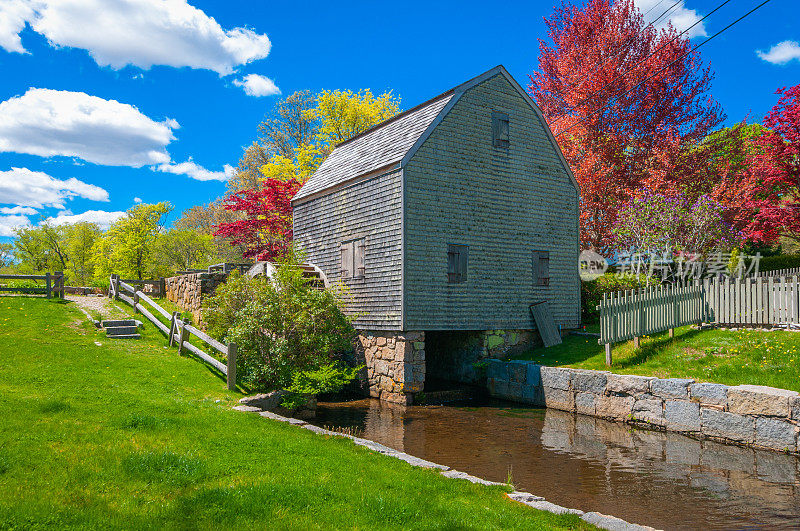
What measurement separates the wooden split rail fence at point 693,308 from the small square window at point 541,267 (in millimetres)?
3930

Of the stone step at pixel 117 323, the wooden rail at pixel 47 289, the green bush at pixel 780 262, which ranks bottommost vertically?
the stone step at pixel 117 323

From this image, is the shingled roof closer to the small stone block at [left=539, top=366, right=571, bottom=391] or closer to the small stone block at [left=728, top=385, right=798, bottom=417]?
the small stone block at [left=539, top=366, right=571, bottom=391]

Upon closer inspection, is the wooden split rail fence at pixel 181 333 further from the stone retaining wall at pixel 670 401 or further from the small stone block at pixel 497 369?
the stone retaining wall at pixel 670 401

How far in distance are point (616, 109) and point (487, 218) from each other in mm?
17868

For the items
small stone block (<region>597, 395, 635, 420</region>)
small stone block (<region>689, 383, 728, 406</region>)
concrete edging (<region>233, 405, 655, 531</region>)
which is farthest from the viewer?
small stone block (<region>597, 395, 635, 420</region>)

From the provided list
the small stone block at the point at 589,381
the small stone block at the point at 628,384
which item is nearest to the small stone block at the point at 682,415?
the small stone block at the point at 628,384

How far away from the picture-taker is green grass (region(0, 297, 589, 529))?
484 cm

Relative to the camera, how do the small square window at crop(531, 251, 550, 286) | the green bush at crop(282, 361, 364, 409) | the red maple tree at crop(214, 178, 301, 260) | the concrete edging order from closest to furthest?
1. the concrete edging
2. the green bush at crop(282, 361, 364, 409)
3. the small square window at crop(531, 251, 550, 286)
4. the red maple tree at crop(214, 178, 301, 260)

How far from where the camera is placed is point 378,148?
18.3 metres

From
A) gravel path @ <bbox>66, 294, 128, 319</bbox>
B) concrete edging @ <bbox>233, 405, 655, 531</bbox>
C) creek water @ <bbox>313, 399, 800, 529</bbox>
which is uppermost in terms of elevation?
gravel path @ <bbox>66, 294, 128, 319</bbox>

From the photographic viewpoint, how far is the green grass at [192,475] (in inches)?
190

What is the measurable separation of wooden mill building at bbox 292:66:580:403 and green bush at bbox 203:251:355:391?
6.23 feet

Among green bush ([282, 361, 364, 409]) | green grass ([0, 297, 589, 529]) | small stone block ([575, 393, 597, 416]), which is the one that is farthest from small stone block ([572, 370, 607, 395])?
green grass ([0, 297, 589, 529])

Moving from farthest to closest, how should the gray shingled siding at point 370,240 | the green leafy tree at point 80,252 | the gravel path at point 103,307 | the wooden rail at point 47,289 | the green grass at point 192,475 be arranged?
the green leafy tree at point 80,252, the wooden rail at point 47,289, the gravel path at point 103,307, the gray shingled siding at point 370,240, the green grass at point 192,475
